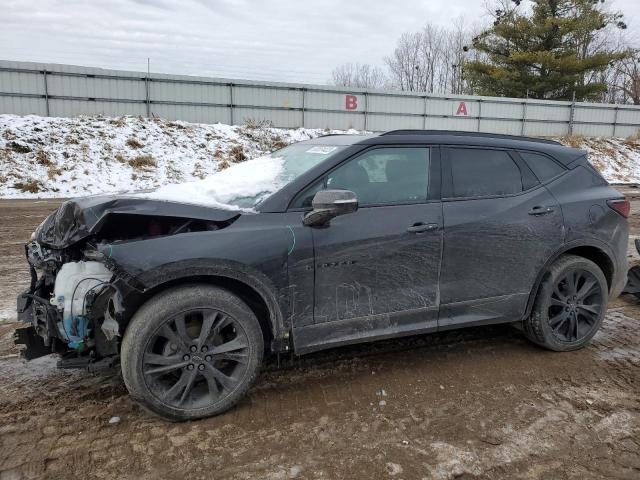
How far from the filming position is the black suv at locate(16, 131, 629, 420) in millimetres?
2947

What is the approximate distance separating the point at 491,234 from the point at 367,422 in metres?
1.62

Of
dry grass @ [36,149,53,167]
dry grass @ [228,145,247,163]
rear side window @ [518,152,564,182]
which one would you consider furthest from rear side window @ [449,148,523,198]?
dry grass @ [228,145,247,163]

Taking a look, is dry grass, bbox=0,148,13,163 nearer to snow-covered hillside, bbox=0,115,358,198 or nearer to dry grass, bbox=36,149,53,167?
snow-covered hillside, bbox=0,115,358,198

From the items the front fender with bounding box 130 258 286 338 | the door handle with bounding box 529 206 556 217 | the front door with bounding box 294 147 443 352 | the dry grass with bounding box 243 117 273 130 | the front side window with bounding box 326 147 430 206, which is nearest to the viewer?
the front fender with bounding box 130 258 286 338

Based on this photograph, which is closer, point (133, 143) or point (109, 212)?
point (109, 212)

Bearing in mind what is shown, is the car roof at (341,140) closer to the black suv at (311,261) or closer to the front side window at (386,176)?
the black suv at (311,261)

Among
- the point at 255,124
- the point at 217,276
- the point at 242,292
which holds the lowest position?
the point at 242,292

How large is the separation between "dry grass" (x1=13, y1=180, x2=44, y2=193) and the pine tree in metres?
26.4

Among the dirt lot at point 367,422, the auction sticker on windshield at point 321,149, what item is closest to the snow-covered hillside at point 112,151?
the auction sticker on windshield at point 321,149

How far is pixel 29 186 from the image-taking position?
1452 cm

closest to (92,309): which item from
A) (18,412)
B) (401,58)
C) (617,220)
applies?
(18,412)

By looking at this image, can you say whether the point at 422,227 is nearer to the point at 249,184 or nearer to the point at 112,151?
the point at 249,184

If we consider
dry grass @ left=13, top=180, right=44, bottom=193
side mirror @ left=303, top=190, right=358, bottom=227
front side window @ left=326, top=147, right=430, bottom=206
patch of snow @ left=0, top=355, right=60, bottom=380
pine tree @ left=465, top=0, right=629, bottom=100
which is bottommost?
patch of snow @ left=0, top=355, right=60, bottom=380

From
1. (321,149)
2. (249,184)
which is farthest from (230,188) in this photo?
(321,149)
